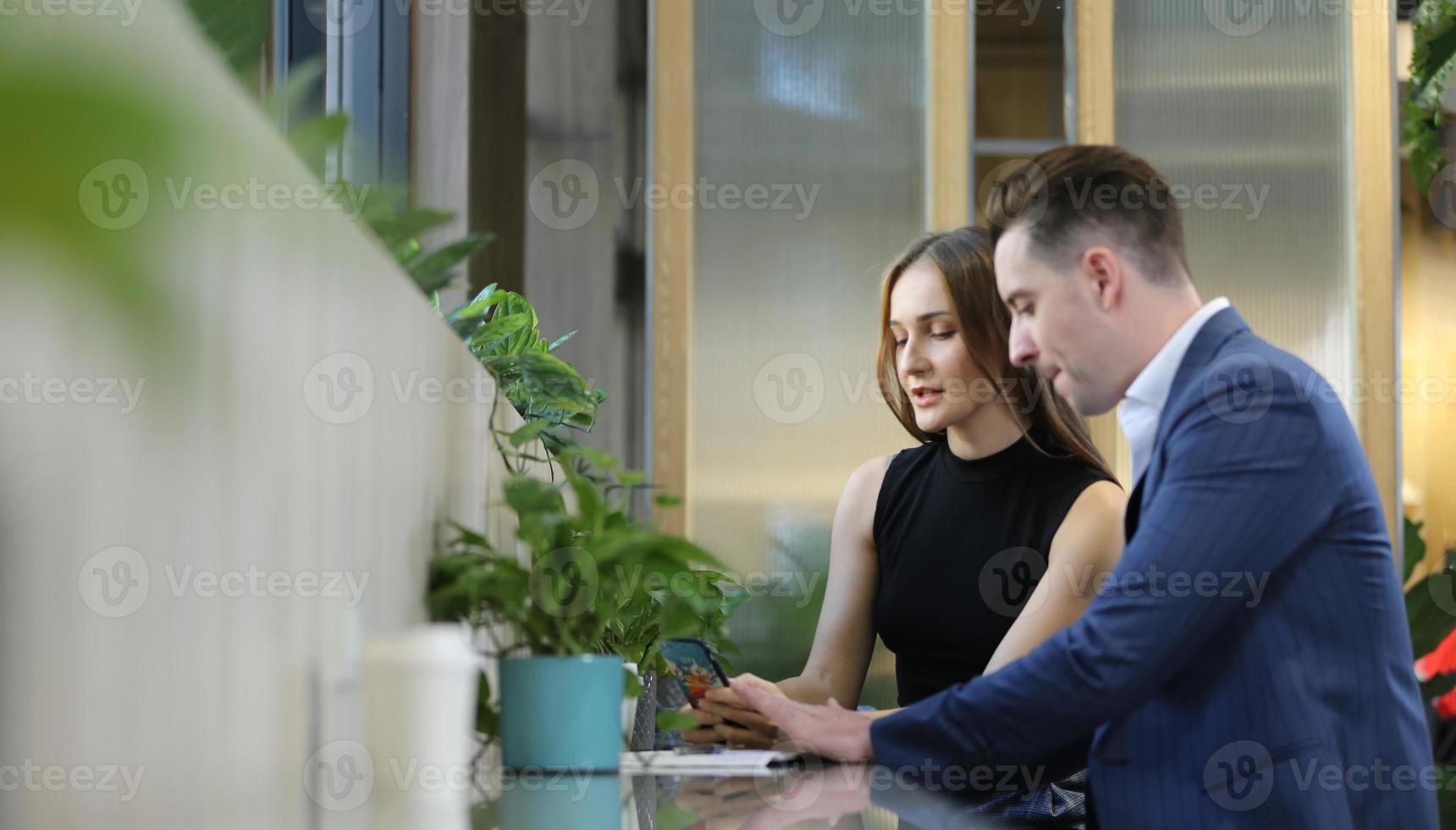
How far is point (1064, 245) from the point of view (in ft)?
5.01

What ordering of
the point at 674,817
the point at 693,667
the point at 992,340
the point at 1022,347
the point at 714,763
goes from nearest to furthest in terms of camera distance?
1. the point at 674,817
2. the point at 714,763
3. the point at 1022,347
4. the point at 693,667
5. the point at 992,340

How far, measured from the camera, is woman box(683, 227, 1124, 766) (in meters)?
1.90

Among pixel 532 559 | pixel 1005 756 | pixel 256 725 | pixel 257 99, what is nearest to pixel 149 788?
pixel 256 725

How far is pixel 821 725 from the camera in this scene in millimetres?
1559

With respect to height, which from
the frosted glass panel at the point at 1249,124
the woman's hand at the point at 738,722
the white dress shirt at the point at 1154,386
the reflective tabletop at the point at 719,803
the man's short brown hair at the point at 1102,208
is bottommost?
the woman's hand at the point at 738,722

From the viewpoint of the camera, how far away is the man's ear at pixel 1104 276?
1508 millimetres

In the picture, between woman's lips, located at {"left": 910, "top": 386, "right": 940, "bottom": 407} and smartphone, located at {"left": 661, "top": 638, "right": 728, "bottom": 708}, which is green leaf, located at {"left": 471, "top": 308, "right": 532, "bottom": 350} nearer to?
smartphone, located at {"left": 661, "top": 638, "right": 728, "bottom": 708}

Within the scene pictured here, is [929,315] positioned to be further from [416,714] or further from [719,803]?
[416,714]

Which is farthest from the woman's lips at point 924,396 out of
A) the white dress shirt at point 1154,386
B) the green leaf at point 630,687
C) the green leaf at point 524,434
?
the green leaf at point 630,687

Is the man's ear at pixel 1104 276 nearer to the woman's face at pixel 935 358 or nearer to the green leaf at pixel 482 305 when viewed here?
the woman's face at pixel 935 358

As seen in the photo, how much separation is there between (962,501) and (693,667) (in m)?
0.49

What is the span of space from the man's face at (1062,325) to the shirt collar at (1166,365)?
0.05 meters

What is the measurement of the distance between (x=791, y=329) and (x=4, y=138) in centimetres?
377

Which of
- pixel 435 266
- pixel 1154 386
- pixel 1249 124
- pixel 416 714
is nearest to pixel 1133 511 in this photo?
pixel 1154 386
